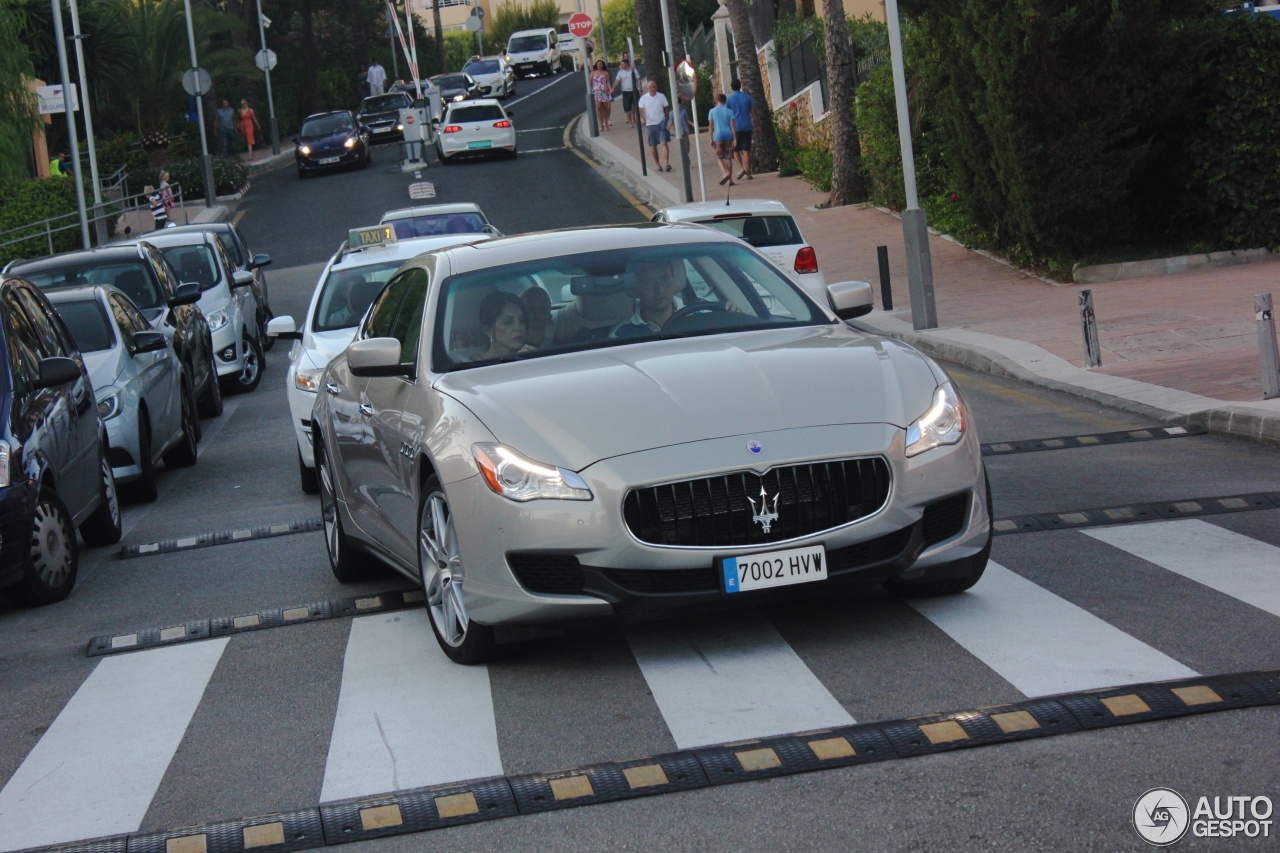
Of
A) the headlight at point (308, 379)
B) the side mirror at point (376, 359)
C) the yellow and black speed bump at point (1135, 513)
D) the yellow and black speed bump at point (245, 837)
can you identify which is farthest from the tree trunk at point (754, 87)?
the yellow and black speed bump at point (245, 837)

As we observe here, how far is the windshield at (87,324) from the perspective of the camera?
13.6 meters

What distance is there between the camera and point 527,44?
8219 centimetres

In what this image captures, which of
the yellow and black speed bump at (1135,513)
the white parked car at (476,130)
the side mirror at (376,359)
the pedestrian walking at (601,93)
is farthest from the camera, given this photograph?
the pedestrian walking at (601,93)

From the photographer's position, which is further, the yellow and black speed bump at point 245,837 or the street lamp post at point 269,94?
the street lamp post at point 269,94

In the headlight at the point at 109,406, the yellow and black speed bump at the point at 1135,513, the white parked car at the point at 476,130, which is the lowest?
the yellow and black speed bump at the point at 1135,513

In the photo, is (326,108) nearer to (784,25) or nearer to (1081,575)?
(784,25)

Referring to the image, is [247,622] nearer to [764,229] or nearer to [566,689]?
[566,689]

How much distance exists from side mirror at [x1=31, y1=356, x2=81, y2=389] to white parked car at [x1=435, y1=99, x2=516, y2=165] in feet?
122

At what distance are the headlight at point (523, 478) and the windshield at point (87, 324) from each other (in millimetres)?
7963

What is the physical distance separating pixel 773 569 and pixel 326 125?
44480mm

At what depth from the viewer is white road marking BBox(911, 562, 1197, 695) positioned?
5828mm

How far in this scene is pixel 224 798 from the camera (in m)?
5.50

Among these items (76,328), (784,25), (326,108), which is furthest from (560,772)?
(326,108)

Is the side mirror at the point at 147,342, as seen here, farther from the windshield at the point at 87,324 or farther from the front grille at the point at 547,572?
the front grille at the point at 547,572
